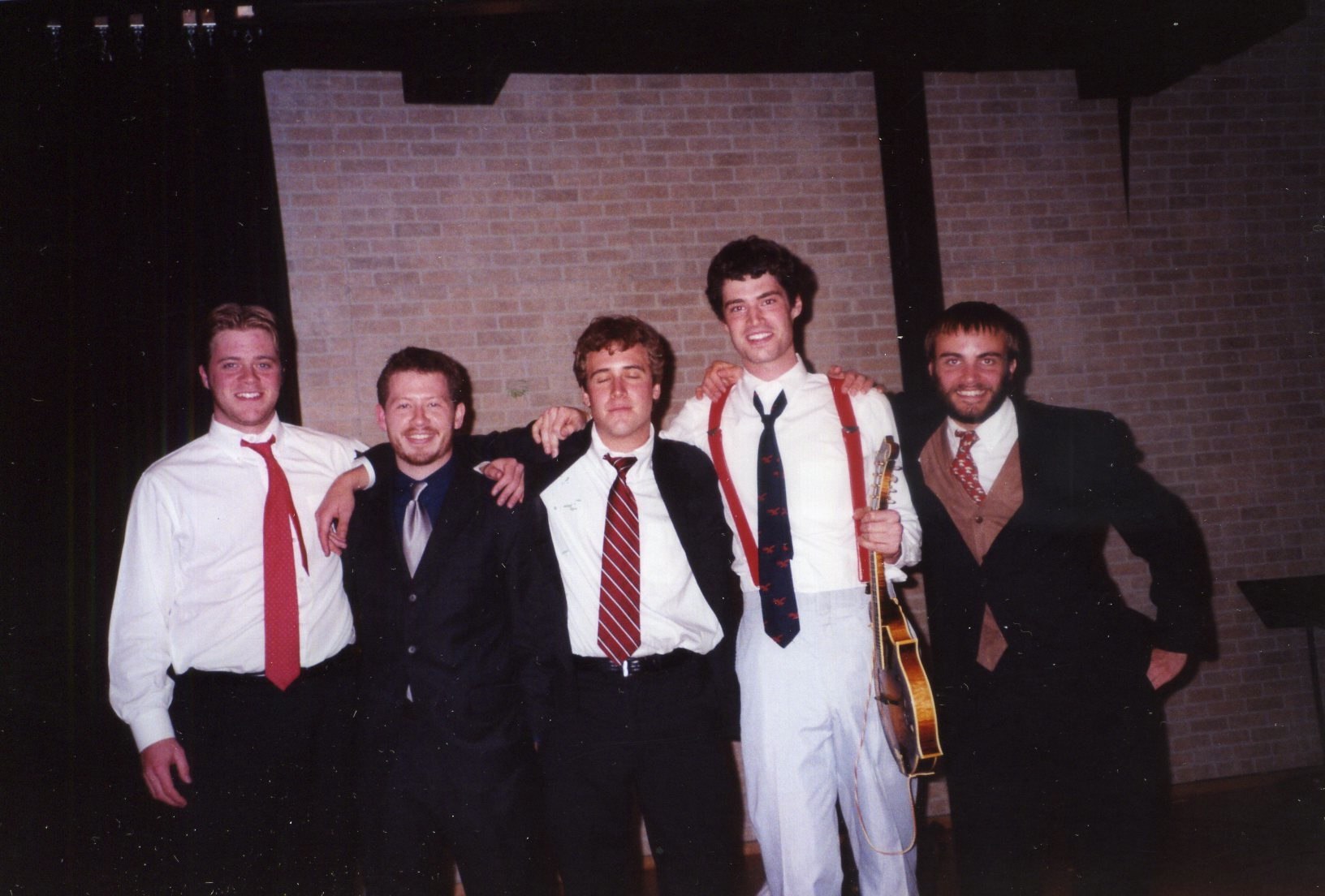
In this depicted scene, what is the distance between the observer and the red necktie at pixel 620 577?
233 cm

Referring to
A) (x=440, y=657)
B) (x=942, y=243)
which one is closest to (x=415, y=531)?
(x=440, y=657)

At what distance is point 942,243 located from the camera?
164 inches

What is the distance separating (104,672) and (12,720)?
322 millimetres

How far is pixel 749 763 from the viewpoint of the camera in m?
2.34

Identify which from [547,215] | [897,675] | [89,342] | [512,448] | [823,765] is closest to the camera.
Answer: [897,675]

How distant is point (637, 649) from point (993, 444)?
127cm

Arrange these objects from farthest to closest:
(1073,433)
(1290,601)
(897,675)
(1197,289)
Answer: (1197,289)
(1290,601)
(1073,433)
(897,675)

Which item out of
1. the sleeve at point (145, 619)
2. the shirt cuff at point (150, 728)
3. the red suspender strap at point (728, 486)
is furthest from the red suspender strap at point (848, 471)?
the shirt cuff at point (150, 728)

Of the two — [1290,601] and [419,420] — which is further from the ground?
[419,420]

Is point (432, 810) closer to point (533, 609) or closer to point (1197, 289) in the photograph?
point (533, 609)

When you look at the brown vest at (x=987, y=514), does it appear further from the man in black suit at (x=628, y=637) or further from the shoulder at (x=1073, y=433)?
the man in black suit at (x=628, y=637)

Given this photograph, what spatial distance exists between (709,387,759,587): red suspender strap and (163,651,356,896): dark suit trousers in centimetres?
136

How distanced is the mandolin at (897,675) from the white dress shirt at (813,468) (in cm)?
12

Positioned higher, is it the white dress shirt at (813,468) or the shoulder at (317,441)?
the shoulder at (317,441)
